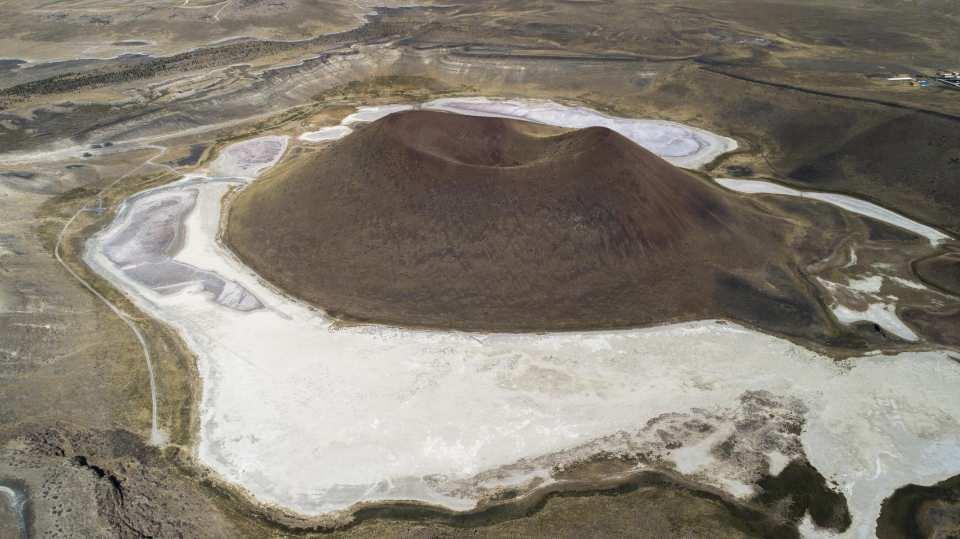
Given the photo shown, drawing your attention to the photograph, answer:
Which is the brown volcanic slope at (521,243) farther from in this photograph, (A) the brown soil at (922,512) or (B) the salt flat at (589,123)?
(B) the salt flat at (589,123)

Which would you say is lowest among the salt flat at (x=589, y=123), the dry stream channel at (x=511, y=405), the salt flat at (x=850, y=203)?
the dry stream channel at (x=511, y=405)

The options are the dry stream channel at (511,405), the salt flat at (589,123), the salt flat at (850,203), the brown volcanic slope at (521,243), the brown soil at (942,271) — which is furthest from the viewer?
the salt flat at (589,123)

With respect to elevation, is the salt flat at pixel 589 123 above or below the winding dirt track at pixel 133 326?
above

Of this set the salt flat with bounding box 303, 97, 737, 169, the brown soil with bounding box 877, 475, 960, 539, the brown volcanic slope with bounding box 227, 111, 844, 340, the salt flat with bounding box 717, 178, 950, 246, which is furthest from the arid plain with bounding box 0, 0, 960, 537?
the salt flat with bounding box 303, 97, 737, 169

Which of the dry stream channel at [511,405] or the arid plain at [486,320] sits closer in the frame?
the arid plain at [486,320]

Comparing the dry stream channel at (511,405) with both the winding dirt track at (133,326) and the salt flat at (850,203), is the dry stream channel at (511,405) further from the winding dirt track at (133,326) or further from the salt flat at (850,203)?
the salt flat at (850,203)

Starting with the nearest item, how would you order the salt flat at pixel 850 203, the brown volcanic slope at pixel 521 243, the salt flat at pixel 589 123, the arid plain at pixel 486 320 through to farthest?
1. the arid plain at pixel 486 320
2. the brown volcanic slope at pixel 521 243
3. the salt flat at pixel 850 203
4. the salt flat at pixel 589 123

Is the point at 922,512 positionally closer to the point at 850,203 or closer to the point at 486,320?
the point at 486,320

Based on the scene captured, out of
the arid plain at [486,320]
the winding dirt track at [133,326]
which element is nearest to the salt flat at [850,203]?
the arid plain at [486,320]

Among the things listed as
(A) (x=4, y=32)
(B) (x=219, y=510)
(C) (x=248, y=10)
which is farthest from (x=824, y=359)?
(A) (x=4, y=32)
